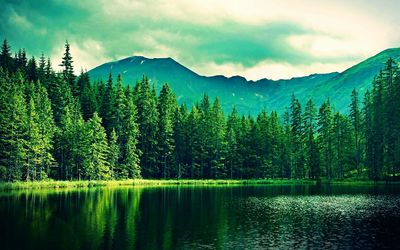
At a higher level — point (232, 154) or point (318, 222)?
point (232, 154)

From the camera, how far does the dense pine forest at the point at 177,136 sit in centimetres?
8431

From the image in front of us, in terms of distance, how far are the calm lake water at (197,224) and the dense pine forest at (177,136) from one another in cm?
3406

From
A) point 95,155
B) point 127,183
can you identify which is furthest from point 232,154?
point 95,155

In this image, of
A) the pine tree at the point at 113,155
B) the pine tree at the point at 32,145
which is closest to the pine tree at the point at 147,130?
the pine tree at the point at 113,155

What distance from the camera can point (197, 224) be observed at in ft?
113

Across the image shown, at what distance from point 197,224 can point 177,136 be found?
253ft

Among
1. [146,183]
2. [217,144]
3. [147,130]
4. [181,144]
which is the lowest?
[146,183]

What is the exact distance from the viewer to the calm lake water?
→ 26.2 m

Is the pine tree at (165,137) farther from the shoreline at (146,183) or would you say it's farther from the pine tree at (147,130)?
the shoreline at (146,183)

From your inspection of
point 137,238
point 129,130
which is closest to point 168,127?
point 129,130

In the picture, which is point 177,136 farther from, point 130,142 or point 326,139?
point 326,139

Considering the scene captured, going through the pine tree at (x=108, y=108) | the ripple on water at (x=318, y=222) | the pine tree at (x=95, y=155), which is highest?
the pine tree at (x=108, y=108)

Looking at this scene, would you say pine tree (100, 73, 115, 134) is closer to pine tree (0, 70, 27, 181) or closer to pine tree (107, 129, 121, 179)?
pine tree (107, 129, 121, 179)

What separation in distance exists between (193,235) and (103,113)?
79.0 m
